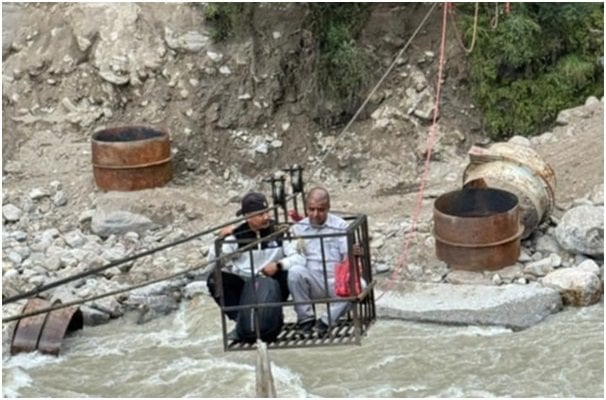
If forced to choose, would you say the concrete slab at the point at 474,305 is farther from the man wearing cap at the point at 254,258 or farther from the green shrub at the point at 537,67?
the green shrub at the point at 537,67

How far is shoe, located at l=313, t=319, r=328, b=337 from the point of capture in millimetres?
7156

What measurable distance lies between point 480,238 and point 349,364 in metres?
2.24

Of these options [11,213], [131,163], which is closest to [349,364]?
[131,163]

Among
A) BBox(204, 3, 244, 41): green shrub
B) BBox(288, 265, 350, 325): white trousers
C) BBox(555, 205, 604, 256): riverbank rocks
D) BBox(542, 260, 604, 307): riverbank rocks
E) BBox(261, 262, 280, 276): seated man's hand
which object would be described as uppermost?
BBox(204, 3, 244, 41): green shrub

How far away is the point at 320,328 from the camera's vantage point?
7.20 m

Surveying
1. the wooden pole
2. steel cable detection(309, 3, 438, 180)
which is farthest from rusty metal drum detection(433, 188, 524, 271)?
the wooden pole

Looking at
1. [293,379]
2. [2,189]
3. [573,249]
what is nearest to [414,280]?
[573,249]

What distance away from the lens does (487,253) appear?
11.5m

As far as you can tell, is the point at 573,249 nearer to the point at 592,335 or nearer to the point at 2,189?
the point at 592,335

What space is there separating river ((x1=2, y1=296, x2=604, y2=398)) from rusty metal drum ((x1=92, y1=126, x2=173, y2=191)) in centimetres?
282

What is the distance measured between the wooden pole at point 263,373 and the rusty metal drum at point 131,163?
7.04 m

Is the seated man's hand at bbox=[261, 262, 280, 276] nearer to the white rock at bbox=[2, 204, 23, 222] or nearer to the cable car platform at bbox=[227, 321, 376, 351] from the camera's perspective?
the cable car platform at bbox=[227, 321, 376, 351]

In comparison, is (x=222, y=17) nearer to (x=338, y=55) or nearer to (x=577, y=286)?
(x=338, y=55)

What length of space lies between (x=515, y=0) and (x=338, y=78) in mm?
2184
